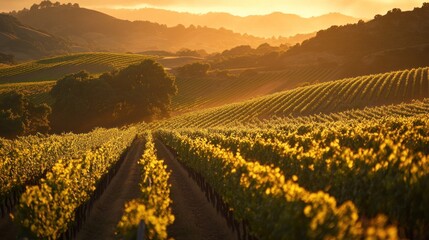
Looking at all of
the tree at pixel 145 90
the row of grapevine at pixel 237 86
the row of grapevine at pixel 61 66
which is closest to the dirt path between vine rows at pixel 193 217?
the tree at pixel 145 90

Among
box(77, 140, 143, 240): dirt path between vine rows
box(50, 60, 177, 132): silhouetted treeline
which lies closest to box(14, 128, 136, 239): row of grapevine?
box(77, 140, 143, 240): dirt path between vine rows

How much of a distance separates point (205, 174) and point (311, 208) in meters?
14.8

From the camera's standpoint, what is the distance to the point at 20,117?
72188mm

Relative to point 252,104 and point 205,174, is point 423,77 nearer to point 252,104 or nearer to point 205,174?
point 252,104

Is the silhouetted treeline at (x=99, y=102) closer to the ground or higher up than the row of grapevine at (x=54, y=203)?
closer to the ground

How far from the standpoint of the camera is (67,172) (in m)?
19.0

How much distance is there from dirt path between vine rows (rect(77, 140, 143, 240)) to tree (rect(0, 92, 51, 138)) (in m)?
40.2

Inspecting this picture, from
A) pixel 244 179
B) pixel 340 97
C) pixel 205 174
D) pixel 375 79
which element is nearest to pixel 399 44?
pixel 375 79

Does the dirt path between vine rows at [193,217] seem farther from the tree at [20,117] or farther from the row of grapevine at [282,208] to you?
the tree at [20,117]

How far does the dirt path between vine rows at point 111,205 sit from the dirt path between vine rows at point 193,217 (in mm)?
2375

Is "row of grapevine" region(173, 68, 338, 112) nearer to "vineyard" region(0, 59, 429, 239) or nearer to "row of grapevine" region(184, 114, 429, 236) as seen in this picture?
"vineyard" region(0, 59, 429, 239)

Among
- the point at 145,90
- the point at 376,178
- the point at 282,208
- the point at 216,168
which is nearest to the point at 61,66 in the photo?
the point at 145,90

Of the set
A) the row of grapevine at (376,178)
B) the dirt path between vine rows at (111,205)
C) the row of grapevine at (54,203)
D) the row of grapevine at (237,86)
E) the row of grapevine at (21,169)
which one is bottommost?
the row of grapevine at (237,86)

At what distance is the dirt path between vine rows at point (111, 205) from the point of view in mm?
19047
